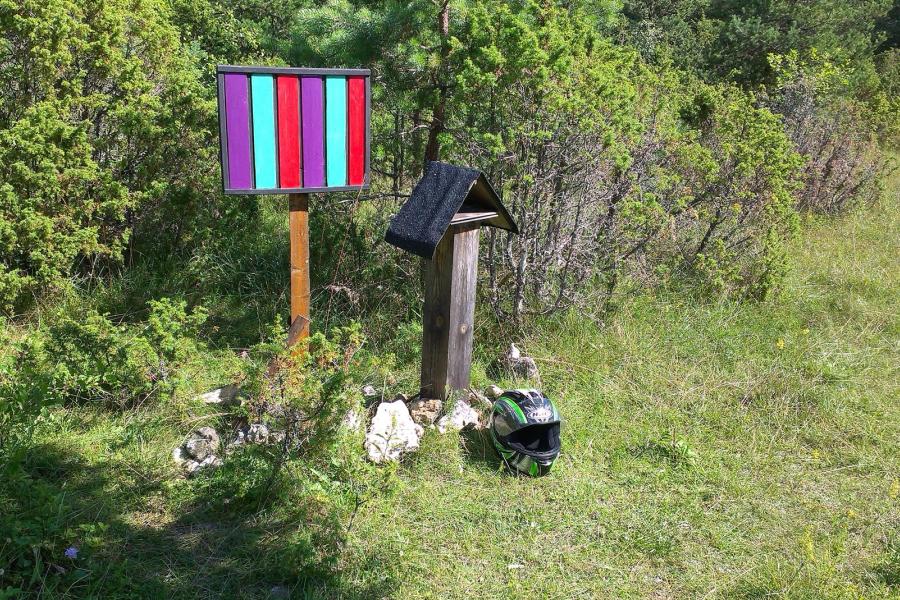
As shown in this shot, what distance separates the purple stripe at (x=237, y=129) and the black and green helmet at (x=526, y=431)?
6.39ft

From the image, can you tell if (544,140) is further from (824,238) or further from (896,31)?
(896,31)

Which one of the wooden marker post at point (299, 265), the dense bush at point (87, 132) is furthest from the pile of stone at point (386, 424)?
the dense bush at point (87, 132)

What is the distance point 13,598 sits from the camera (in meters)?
3.03

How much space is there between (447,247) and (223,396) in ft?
5.45

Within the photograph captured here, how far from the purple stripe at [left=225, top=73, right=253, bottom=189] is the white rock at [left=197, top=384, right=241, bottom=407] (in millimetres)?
1256

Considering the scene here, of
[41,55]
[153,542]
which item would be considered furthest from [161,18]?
[153,542]

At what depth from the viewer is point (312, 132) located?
172 inches

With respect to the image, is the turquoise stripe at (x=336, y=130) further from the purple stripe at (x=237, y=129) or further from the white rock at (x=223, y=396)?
the white rock at (x=223, y=396)

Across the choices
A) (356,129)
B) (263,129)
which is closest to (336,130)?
(356,129)

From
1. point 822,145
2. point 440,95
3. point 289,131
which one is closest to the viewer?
point 289,131

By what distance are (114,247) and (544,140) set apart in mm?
3317

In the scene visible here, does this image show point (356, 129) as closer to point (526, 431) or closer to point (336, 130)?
point (336, 130)

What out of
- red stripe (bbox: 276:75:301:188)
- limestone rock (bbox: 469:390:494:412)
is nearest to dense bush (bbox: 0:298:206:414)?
red stripe (bbox: 276:75:301:188)

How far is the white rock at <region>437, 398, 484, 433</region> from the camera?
14.5 ft
